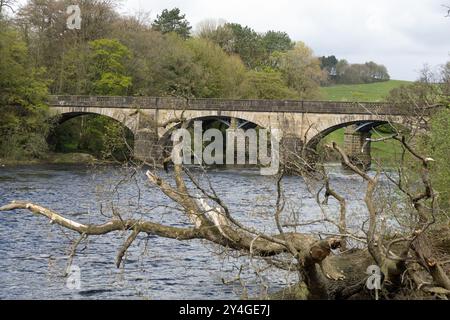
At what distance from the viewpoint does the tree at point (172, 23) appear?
86.3 meters

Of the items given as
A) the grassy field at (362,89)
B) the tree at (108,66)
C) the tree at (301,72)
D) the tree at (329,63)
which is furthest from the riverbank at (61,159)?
the tree at (329,63)

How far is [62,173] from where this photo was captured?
Answer: 44625mm

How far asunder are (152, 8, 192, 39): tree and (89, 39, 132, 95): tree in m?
25.0

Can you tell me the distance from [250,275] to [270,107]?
38.5m

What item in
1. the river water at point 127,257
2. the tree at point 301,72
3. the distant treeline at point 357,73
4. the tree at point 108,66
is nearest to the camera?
the river water at point 127,257

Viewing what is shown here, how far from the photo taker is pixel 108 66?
60.8m

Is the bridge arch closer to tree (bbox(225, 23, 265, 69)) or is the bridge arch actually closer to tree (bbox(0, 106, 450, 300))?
tree (bbox(225, 23, 265, 69))

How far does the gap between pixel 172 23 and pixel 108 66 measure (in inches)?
1109

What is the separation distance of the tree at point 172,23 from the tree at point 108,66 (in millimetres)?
24992

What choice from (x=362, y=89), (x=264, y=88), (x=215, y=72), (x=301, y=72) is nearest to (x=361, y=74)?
(x=362, y=89)

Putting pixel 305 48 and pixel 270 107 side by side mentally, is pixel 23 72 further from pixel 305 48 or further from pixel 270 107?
pixel 305 48

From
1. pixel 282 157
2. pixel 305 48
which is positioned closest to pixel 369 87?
pixel 305 48

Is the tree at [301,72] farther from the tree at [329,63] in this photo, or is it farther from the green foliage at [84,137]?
the tree at [329,63]

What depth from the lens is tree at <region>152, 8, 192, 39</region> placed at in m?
86.3
